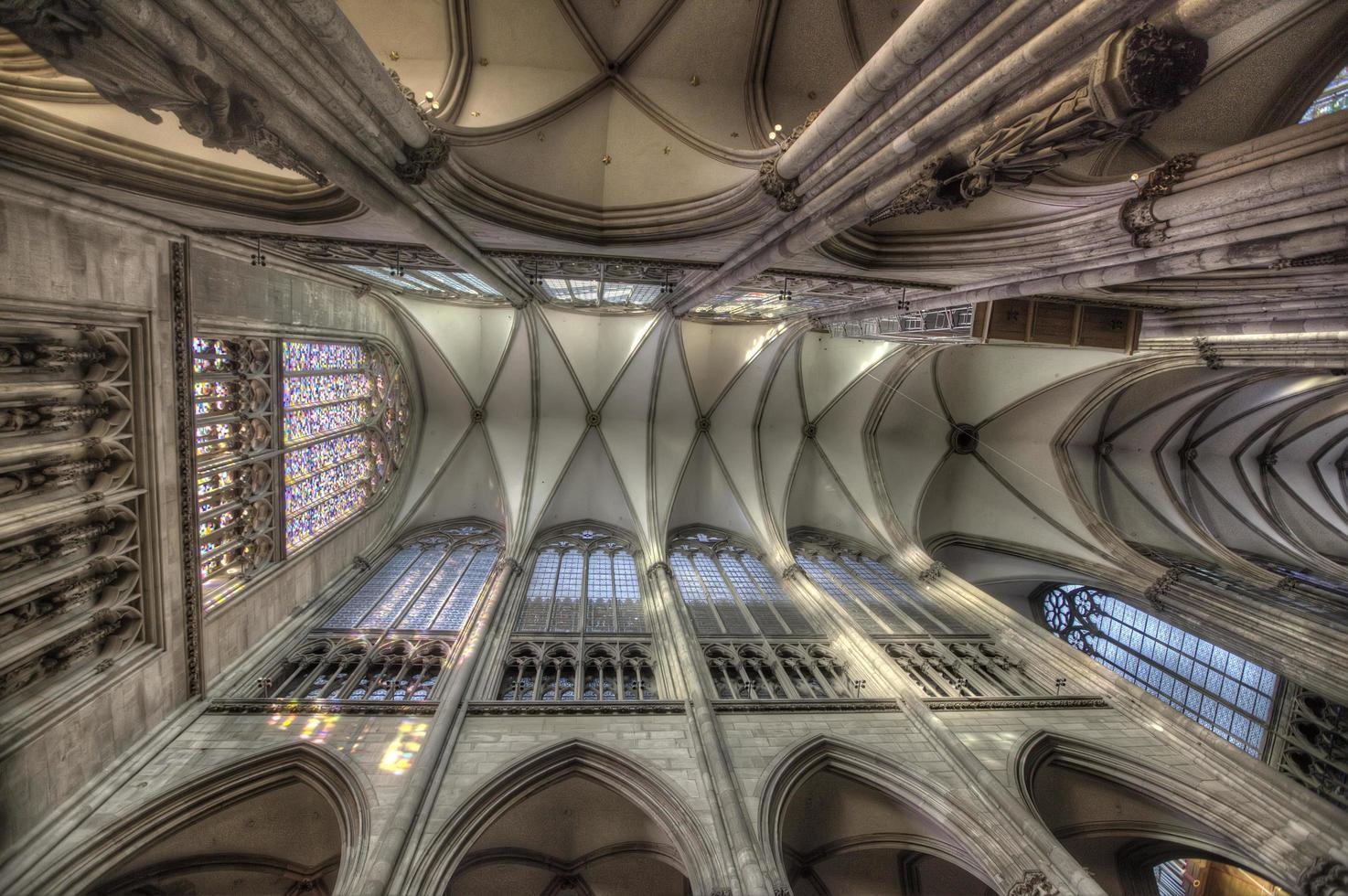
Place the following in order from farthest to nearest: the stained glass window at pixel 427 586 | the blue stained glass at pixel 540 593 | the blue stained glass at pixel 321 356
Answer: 1. the blue stained glass at pixel 540 593
2. the stained glass window at pixel 427 586
3. the blue stained glass at pixel 321 356

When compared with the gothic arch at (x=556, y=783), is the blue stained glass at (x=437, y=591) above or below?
above

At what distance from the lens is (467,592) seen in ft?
42.0

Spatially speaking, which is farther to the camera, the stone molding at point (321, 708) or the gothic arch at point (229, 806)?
the stone molding at point (321, 708)

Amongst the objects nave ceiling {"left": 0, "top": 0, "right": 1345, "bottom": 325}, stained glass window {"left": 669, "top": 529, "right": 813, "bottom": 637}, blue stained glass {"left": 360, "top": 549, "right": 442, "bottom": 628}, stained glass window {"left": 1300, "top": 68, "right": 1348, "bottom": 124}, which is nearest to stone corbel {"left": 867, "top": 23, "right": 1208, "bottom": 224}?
nave ceiling {"left": 0, "top": 0, "right": 1345, "bottom": 325}

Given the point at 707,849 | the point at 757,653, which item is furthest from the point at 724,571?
the point at 707,849

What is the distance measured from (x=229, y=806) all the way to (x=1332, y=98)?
14567 millimetres

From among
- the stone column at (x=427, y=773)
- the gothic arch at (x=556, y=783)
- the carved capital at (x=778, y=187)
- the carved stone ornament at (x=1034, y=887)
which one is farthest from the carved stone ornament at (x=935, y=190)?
the stone column at (x=427, y=773)

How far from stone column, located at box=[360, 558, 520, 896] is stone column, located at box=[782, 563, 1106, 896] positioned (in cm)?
647

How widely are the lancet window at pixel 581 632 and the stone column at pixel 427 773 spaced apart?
72 centimetres

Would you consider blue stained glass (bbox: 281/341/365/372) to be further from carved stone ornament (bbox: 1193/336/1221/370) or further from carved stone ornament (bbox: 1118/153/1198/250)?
carved stone ornament (bbox: 1193/336/1221/370)

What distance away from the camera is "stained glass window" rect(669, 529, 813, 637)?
11.7 m

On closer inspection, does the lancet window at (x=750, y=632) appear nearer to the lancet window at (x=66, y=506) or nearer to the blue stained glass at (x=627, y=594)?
the blue stained glass at (x=627, y=594)

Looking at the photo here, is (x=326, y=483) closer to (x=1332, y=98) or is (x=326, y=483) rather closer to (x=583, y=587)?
(x=583, y=587)

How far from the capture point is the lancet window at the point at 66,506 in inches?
A: 222
